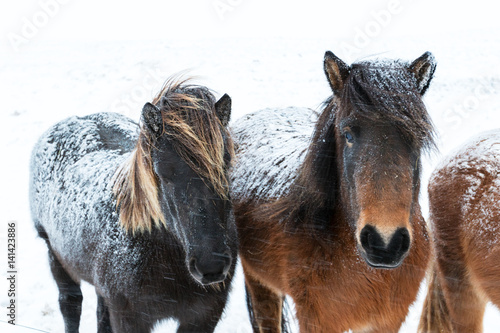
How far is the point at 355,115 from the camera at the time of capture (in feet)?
7.31

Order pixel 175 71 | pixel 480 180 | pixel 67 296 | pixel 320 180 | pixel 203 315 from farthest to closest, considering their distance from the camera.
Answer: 1. pixel 175 71
2. pixel 67 296
3. pixel 480 180
4. pixel 203 315
5. pixel 320 180

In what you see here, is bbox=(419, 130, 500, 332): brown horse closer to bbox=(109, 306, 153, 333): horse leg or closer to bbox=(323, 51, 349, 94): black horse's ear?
bbox=(323, 51, 349, 94): black horse's ear

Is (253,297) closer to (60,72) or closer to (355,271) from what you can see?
(355,271)

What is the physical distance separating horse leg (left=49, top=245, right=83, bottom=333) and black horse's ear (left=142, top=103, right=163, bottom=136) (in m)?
2.48

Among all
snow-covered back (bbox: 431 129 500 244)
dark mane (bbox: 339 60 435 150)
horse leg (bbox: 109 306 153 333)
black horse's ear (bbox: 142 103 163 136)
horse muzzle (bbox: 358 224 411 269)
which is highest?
dark mane (bbox: 339 60 435 150)

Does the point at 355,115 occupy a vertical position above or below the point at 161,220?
above
